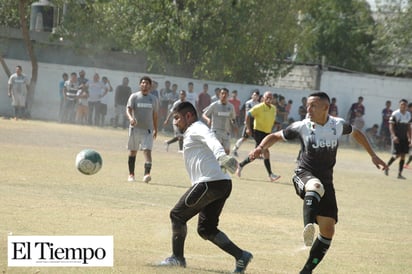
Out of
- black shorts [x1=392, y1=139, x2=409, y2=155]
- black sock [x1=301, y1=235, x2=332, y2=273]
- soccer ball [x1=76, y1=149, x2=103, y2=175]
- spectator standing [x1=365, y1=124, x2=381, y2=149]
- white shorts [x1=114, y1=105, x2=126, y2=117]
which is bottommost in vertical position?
spectator standing [x1=365, y1=124, x2=381, y2=149]

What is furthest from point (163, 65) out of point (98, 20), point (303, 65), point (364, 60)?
point (364, 60)

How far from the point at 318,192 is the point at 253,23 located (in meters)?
33.5

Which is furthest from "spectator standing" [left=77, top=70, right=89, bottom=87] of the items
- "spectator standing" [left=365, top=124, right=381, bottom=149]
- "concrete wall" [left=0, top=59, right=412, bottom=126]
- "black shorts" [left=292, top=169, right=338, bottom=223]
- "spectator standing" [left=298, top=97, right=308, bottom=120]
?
"black shorts" [left=292, top=169, right=338, bottom=223]

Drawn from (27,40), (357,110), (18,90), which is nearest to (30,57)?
(27,40)

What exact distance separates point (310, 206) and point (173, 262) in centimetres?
152

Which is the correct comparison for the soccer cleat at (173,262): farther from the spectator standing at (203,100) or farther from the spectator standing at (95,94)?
the spectator standing at (95,94)

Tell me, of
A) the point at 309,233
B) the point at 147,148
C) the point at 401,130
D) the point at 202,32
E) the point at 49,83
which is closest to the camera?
the point at 309,233

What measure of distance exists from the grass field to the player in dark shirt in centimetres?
77

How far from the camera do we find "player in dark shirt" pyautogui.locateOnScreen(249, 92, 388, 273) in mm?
9516

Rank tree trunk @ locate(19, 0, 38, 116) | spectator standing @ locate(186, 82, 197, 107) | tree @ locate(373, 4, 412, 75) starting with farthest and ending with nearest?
tree @ locate(373, 4, 412, 75), tree trunk @ locate(19, 0, 38, 116), spectator standing @ locate(186, 82, 197, 107)

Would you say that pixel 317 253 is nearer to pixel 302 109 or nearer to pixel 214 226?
pixel 214 226

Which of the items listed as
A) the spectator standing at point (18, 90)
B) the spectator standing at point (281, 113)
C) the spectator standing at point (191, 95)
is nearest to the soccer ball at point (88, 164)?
the spectator standing at point (191, 95)

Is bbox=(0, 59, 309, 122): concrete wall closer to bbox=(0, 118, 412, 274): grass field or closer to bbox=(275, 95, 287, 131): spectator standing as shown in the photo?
bbox=(275, 95, 287, 131): spectator standing

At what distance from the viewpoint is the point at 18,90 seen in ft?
118
